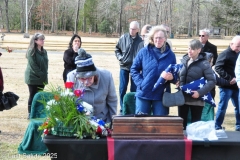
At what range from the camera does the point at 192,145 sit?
3219mm

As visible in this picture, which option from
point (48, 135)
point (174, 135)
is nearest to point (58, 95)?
point (48, 135)

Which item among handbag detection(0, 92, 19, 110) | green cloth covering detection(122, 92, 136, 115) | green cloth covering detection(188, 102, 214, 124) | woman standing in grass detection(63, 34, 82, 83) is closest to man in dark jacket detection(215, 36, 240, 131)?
green cloth covering detection(188, 102, 214, 124)

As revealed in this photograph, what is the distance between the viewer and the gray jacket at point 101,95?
12.0 feet

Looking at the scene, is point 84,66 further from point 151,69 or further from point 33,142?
point 33,142

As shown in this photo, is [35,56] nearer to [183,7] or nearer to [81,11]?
[81,11]

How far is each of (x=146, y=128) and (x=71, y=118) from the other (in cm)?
62

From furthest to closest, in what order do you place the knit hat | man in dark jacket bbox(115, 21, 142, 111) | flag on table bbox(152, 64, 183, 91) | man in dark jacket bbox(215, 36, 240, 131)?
man in dark jacket bbox(115, 21, 142, 111)
man in dark jacket bbox(215, 36, 240, 131)
flag on table bbox(152, 64, 183, 91)
the knit hat

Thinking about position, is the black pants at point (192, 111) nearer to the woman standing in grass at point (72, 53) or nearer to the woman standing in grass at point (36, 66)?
the woman standing in grass at point (72, 53)

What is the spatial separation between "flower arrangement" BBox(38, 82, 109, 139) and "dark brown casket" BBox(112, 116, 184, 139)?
0.45 ft

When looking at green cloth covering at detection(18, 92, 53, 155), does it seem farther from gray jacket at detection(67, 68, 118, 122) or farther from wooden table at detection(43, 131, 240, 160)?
wooden table at detection(43, 131, 240, 160)

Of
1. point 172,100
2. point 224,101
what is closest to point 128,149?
point 172,100

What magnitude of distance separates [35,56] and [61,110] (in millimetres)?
3654

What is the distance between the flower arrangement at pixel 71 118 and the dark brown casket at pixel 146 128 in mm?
139

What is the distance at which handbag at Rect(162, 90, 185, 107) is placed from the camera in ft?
14.4
